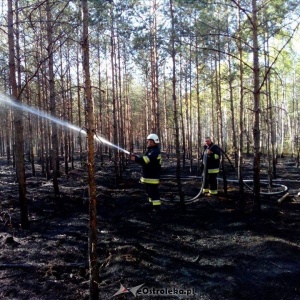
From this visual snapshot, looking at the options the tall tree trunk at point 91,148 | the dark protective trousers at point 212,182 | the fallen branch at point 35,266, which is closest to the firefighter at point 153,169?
the dark protective trousers at point 212,182

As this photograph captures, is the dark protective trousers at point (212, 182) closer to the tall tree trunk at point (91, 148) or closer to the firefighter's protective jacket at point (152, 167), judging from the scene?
the firefighter's protective jacket at point (152, 167)

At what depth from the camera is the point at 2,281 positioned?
4.54 metres

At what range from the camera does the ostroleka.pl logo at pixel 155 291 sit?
→ 3.99 m

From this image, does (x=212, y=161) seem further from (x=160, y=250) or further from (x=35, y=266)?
(x=35, y=266)

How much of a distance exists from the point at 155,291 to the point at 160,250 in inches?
56.7

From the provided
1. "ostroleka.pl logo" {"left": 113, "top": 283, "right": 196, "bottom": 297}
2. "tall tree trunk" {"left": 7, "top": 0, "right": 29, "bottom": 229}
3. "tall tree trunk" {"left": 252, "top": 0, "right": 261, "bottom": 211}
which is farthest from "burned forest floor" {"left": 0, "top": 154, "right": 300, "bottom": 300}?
"tall tree trunk" {"left": 252, "top": 0, "right": 261, "bottom": 211}

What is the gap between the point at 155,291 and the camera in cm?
405

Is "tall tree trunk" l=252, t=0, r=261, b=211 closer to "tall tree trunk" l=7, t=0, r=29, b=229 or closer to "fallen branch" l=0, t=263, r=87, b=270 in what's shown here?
"fallen branch" l=0, t=263, r=87, b=270

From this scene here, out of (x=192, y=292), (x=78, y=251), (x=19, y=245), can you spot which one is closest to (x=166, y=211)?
(x=78, y=251)

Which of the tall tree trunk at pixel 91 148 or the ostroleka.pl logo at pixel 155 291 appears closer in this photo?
the tall tree trunk at pixel 91 148

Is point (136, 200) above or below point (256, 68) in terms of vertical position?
below

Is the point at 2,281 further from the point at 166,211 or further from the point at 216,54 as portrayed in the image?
the point at 216,54

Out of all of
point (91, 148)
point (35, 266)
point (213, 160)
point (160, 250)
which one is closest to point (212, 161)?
point (213, 160)

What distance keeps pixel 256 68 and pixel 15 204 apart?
25.1 ft
